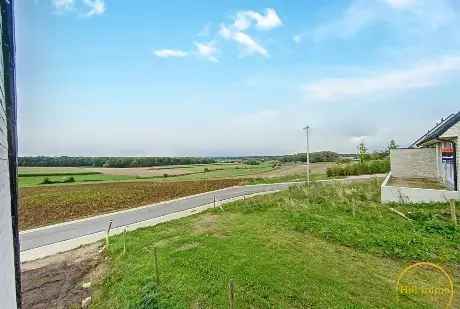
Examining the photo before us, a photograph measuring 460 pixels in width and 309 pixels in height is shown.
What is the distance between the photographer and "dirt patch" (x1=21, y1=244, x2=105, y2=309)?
7.64 metres

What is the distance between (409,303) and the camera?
614cm

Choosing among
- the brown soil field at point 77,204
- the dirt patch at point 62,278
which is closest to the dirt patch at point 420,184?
the dirt patch at point 62,278

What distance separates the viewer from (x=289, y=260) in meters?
8.51

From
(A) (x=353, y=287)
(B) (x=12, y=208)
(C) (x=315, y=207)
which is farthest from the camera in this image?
(C) (x=315, y=207)

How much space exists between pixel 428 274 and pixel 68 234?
1424cm

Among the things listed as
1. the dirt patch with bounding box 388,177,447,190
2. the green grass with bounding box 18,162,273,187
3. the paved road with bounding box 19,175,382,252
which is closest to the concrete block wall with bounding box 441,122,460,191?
the dirt patch with bounding box 388,177,447,190

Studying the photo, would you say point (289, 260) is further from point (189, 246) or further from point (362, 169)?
point (362, 169)

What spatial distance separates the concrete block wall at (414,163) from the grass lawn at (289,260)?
→ 11034 mm

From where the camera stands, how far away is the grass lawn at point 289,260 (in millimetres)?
6500

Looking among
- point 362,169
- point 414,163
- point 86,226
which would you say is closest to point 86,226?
point 86,226

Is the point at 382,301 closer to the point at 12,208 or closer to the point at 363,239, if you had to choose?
the point at 363,239

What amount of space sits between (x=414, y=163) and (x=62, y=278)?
2319 cm

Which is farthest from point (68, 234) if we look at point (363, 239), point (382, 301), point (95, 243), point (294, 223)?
point (382, 301)

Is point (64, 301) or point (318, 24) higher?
point (318, 24)
